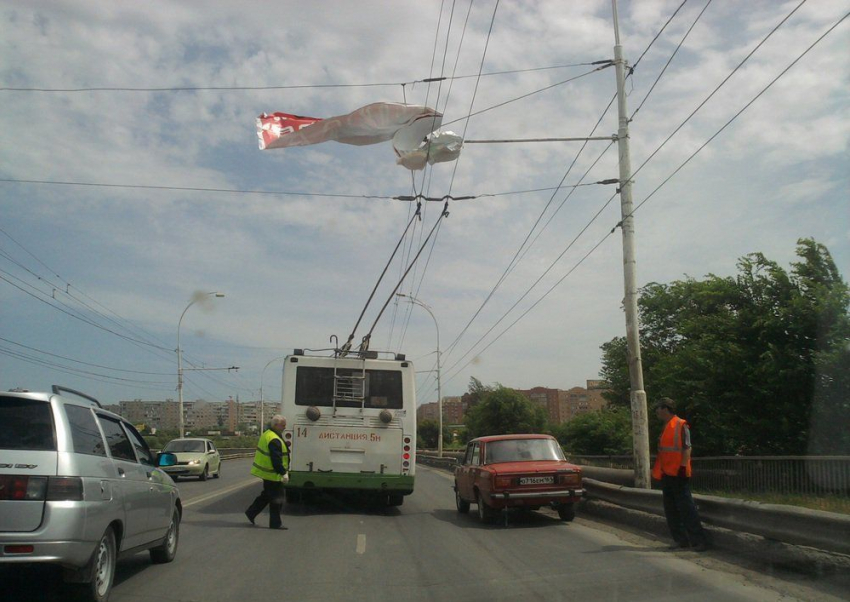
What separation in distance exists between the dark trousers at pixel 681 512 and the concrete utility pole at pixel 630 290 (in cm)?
367

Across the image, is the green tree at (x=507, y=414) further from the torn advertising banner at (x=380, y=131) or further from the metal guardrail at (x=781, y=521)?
the metal guardrail at (x=781, y=521)

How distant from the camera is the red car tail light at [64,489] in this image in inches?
234

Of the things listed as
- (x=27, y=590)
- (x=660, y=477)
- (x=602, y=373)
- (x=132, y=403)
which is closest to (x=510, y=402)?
(x=602, y=373)

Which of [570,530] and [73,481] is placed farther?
[570,530]

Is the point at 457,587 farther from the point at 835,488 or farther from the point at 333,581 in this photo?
the point at 835,488

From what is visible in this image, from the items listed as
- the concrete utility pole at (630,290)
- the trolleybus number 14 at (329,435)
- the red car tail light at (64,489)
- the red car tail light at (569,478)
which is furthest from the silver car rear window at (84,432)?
the concrete utility pole at (630,290)

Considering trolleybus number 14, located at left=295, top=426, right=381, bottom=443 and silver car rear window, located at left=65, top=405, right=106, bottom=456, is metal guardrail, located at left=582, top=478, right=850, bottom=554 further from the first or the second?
silver car rear window, located at left=65, top=405, right=106, bottom=456

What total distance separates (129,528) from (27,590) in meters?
1.03

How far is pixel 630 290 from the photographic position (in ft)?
46.6

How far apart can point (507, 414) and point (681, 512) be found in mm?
47585

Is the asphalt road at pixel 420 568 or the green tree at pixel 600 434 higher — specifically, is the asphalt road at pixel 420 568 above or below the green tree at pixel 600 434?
below

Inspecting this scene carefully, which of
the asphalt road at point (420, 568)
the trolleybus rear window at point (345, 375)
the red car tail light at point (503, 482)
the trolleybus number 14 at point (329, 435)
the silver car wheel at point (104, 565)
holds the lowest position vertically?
the asphalt road at point (420, 568)

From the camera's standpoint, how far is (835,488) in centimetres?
1265

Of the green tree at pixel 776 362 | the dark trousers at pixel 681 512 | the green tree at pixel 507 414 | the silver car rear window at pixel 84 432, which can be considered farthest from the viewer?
the green tree at pixel 507 414
